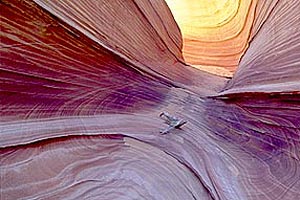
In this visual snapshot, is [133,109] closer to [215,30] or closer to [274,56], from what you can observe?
[274,56]

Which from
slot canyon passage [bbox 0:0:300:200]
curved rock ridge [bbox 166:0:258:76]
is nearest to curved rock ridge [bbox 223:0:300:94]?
slot canyon passage [bbox 0:0:300:200]

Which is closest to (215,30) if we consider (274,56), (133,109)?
(274,56)

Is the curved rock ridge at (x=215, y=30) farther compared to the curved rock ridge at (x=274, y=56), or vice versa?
the curved rock ridge at (x=215, y=30)

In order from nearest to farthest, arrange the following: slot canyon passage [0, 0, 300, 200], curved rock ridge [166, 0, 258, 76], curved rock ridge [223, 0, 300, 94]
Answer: slot canyon passage [0, 0, 300, 200] < curved rock ridge [223, 0, 300, 94] < curved rock ridge [166, 0, 258, 76]

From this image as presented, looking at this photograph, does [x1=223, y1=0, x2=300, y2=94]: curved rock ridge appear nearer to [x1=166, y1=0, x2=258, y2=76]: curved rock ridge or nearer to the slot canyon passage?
the slot canyon passage

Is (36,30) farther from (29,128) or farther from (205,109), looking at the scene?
(205,109)

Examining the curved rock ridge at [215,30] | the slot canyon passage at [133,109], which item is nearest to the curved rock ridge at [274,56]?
the slot canyon passage at [133,109]

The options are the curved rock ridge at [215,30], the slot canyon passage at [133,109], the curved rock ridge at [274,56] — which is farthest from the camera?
the curved rock ridge at [215,30]

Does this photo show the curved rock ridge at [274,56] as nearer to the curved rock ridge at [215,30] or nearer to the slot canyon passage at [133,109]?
the slot canyon passage at [133,109]
